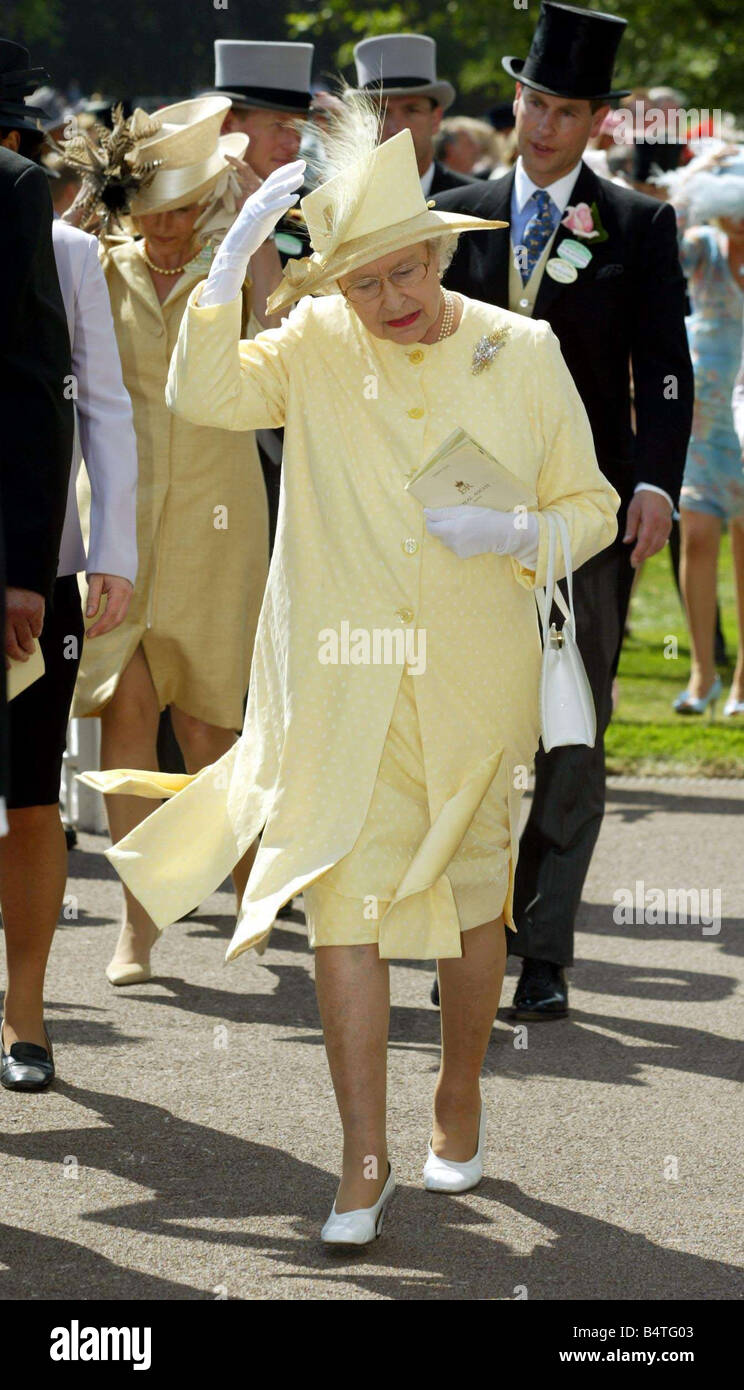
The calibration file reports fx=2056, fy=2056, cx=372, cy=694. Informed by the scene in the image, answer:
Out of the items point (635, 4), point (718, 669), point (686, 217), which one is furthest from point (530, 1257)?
point (635, 4)

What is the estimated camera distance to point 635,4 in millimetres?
26688

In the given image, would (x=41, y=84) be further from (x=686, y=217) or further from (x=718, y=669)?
(x=718, y=669)

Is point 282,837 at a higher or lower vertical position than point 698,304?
lower

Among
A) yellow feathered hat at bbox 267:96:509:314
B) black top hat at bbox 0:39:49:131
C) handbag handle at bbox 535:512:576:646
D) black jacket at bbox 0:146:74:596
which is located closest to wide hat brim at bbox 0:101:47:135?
black top hat at bbox 0:39:49:131

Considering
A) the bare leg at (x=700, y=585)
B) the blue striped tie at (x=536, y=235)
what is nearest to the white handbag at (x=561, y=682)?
the blue striped tie at (x=536, y=235)

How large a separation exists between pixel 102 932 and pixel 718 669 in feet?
17.9

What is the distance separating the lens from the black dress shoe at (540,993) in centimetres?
533

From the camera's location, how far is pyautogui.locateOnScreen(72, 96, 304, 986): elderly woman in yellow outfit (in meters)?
5.66

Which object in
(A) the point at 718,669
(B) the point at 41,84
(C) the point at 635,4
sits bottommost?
(A) the point at 718,669

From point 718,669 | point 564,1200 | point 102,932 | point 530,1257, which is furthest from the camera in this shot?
point 718,669

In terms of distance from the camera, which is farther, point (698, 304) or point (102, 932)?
point (698, 304)

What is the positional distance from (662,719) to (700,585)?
67 cm

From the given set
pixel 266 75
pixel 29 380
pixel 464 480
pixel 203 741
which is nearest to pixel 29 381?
pixel 29 380

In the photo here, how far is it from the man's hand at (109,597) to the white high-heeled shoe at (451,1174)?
4.60ft
